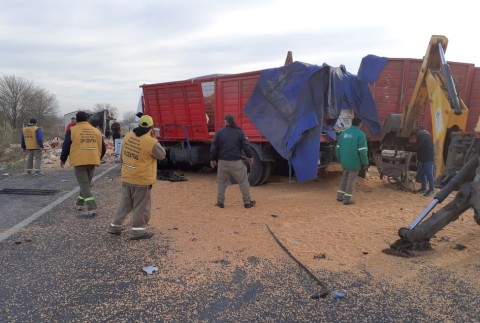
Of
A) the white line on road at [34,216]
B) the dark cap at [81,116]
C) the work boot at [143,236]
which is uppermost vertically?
the dark cap at [81,116]

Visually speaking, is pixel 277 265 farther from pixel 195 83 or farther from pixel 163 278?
pixel 195 83

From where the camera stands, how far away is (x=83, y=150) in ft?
21.7

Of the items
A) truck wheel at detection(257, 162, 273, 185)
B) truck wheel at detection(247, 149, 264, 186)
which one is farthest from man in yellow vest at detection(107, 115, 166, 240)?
→ truck wheel at detection(257, 162, 273, 185)

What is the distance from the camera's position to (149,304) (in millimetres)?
3547

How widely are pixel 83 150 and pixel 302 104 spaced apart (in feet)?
13.9

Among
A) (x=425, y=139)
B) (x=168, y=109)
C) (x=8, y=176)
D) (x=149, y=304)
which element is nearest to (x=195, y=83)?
(x=168, y=109)

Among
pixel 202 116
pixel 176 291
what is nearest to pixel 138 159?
pixel 176 291

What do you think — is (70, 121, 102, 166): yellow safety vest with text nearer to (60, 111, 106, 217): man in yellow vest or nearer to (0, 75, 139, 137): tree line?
(60, 111, 106, 217): man in yellow vest

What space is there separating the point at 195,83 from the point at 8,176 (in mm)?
6436

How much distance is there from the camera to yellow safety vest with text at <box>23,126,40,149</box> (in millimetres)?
11727

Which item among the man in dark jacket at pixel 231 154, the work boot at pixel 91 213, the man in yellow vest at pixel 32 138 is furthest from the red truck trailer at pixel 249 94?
the man in yellow vest at pixel 32 138

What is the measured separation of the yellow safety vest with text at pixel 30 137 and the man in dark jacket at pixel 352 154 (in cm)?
875

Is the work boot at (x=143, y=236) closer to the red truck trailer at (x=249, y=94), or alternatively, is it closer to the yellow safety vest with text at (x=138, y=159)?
the yellow safety vest with text at (x=138, y=159)

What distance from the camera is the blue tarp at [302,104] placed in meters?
8.17
